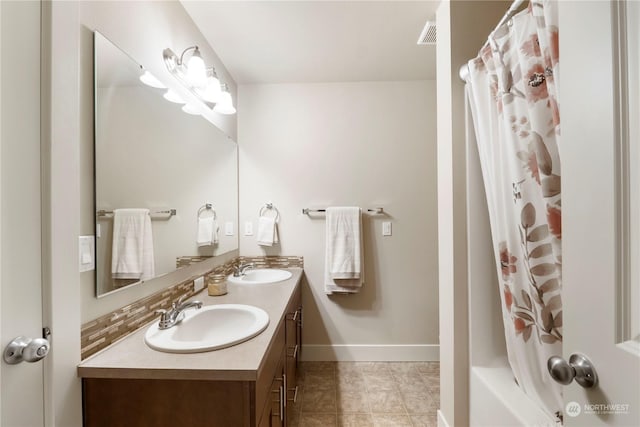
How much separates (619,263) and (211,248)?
74.2 inches

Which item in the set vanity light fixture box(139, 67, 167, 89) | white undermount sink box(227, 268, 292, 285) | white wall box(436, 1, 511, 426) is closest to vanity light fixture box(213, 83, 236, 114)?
vanity light fixture box(139, 67, 167, 89)

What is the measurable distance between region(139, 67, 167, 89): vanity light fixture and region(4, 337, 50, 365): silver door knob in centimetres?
105

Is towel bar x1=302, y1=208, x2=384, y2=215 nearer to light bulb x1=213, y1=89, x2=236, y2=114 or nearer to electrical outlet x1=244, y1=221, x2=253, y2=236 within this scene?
electrical outlet x1=244, y1=221, x2=253, y2=236

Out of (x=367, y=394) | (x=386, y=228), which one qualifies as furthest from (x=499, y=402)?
(x=386, y=228)

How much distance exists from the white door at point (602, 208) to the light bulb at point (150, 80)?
147cm

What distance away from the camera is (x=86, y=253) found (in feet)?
2.89

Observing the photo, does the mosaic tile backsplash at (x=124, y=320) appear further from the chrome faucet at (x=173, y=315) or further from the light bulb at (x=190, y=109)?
the light bulb at (x=190, y=109)

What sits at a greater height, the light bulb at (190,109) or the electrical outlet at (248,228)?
the light bulb at (190,109)

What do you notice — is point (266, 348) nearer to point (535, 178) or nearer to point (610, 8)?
point (535, 178)

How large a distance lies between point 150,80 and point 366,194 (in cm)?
170

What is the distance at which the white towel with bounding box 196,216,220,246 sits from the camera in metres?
1.71

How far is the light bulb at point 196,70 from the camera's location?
4.87ft

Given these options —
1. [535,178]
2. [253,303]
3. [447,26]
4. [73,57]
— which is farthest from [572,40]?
[253,303]

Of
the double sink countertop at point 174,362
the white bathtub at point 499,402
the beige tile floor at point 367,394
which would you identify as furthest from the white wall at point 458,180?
the double sink countertop at point 174,362
